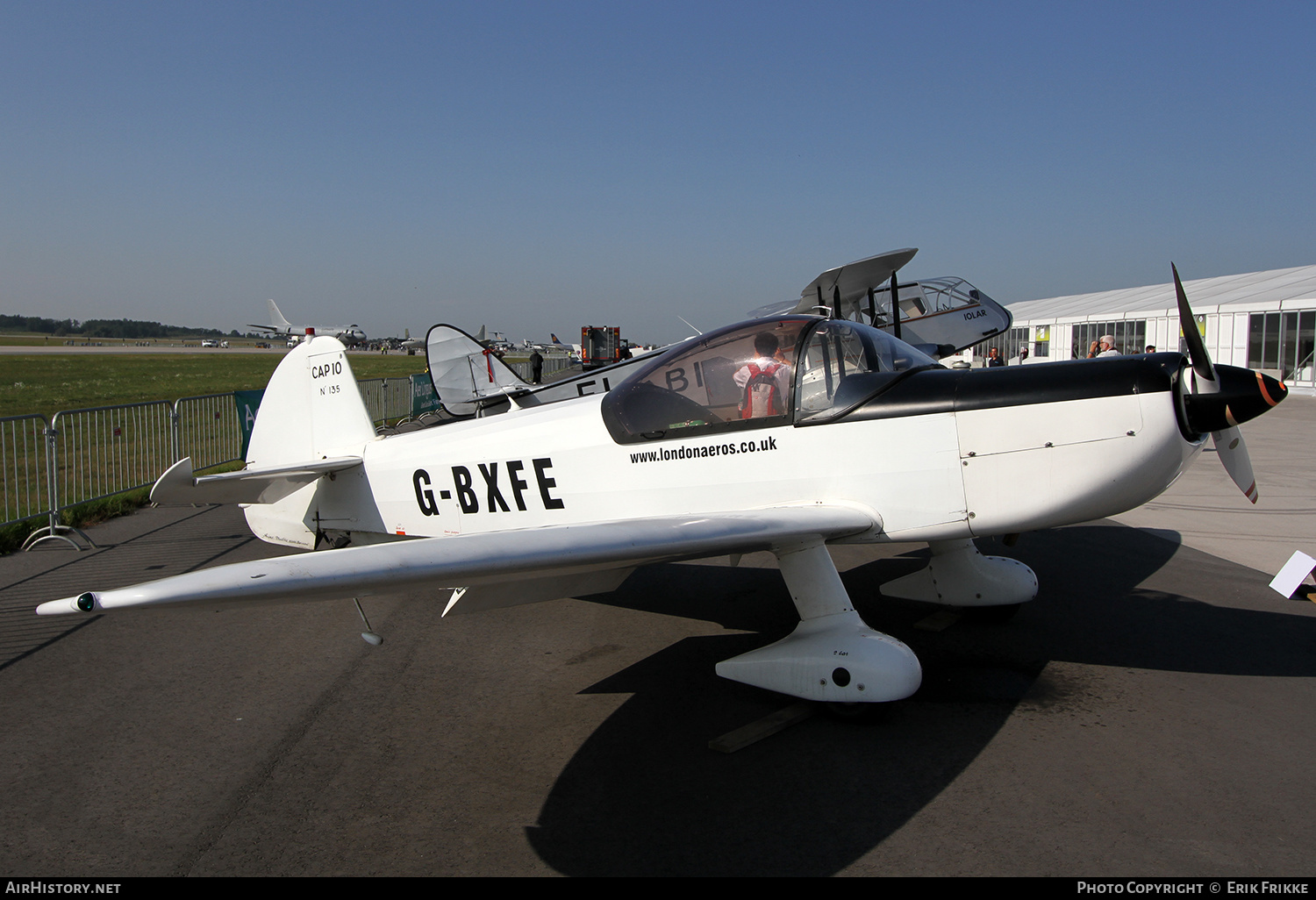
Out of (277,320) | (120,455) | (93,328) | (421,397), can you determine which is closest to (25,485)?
(120,455)

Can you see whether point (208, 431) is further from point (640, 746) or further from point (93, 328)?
point (93, 328)

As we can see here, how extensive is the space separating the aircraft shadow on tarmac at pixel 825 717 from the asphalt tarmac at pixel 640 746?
2 centimetres

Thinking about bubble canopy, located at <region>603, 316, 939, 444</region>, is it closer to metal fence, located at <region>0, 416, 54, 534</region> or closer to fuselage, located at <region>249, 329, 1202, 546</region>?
fuselage, located at <region>249, 329, 1202, 546</region>

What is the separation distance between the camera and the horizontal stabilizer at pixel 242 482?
4.64m

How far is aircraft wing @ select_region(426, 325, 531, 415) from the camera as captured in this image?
1467 centimetres

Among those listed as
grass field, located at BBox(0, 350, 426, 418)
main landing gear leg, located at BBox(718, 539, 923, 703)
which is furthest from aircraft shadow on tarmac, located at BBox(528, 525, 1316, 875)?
grass field, located at BBox(0, 350, 426, 418)

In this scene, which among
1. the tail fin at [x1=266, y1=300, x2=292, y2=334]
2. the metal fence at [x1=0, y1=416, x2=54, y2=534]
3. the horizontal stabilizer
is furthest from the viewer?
the tail fin at [x1=266, y1=300, x2=292, y2=334]

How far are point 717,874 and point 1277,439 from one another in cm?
1611

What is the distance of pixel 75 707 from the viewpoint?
4.00 meters

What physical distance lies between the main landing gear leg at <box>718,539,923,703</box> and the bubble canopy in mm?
771

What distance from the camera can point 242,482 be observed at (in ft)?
17.3

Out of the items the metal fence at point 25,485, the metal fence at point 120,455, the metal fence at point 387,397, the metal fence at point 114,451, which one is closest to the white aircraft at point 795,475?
the metal fence at point 25,485

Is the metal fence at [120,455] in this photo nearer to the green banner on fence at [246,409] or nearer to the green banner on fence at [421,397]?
the green banner on fence at [246,409]

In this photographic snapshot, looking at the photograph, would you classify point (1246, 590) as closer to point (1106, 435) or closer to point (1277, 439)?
point (1106, 435)
